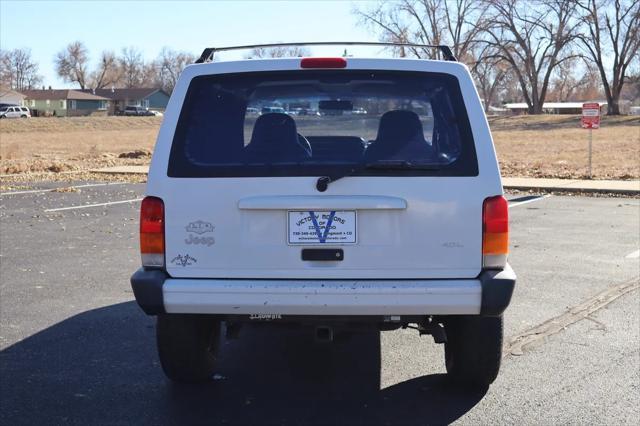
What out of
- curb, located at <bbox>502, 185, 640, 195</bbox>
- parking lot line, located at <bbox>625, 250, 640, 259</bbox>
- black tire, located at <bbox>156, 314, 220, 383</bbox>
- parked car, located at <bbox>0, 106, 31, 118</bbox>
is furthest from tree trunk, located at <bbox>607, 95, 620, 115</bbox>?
black tire, located at <bbox>156, 314, 220, 383</bbox>

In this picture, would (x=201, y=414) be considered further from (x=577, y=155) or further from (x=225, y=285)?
(x=577, y=155)

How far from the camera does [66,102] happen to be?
123 meters

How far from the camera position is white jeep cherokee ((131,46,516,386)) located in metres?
4.01

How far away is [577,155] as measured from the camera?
28141mm

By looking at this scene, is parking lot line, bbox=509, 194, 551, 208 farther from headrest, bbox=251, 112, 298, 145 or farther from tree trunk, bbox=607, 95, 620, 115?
tree trunk, bbox=607, 95, 620, 115

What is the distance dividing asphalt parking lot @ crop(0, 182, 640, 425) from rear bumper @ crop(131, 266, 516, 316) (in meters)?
0.65

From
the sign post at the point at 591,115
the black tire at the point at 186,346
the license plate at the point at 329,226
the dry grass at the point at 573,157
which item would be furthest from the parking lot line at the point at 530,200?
the license plate at the point at 329,226

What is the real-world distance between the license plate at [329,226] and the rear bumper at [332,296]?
0.21 metres

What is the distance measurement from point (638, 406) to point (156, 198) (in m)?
2.82

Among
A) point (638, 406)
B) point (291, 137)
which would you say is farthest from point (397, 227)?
point (638, 406)

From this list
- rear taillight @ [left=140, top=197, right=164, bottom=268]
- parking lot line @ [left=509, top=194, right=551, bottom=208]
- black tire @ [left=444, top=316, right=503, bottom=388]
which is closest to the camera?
rear taillight @ [left=140, top=197, right=164, bottom=268]

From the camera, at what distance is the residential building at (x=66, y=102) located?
4823 inches

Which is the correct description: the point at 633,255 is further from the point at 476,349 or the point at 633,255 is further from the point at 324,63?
the point at 324,63

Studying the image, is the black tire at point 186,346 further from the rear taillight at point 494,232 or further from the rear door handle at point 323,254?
the rear taillight at point 494,232
